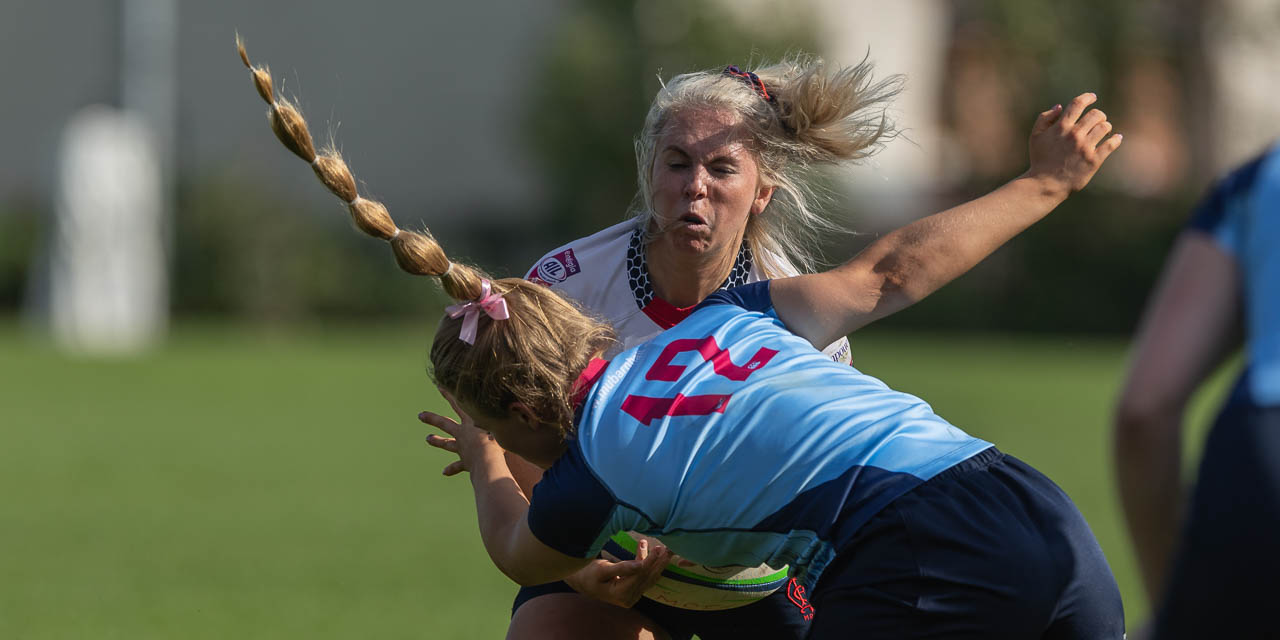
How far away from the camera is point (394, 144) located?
1316 inches

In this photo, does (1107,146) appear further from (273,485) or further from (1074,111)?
(273,485)

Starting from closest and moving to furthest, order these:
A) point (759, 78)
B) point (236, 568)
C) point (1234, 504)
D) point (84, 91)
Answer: point (1234, 504)
point (759, 78)
point (236, 568)
point (84, 91)

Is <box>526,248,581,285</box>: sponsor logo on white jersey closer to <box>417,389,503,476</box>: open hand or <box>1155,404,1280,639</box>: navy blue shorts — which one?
<box>417,389,503,476</box>: open hand

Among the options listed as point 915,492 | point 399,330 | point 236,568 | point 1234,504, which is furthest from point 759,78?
point 399,330

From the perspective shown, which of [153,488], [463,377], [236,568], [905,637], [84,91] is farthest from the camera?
[84,91]

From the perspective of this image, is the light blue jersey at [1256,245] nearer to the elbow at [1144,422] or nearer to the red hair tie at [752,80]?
the elbow at [1144,422]

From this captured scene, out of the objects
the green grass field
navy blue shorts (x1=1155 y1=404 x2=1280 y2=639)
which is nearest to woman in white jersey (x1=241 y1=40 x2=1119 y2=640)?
navy blue shorts (x1=1155 y1=404 x2=1280 y2=639)

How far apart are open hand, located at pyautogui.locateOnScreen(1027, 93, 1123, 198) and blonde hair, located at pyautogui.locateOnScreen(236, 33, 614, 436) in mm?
945

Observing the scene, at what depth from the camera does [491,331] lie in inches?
120

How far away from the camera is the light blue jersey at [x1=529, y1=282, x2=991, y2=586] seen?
2771 millimetres

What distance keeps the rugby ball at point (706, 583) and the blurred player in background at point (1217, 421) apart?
1.57 metres

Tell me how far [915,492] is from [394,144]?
103 ft

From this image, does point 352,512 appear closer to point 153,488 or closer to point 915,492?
point 153,488

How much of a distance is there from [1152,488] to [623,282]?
6.10ft
